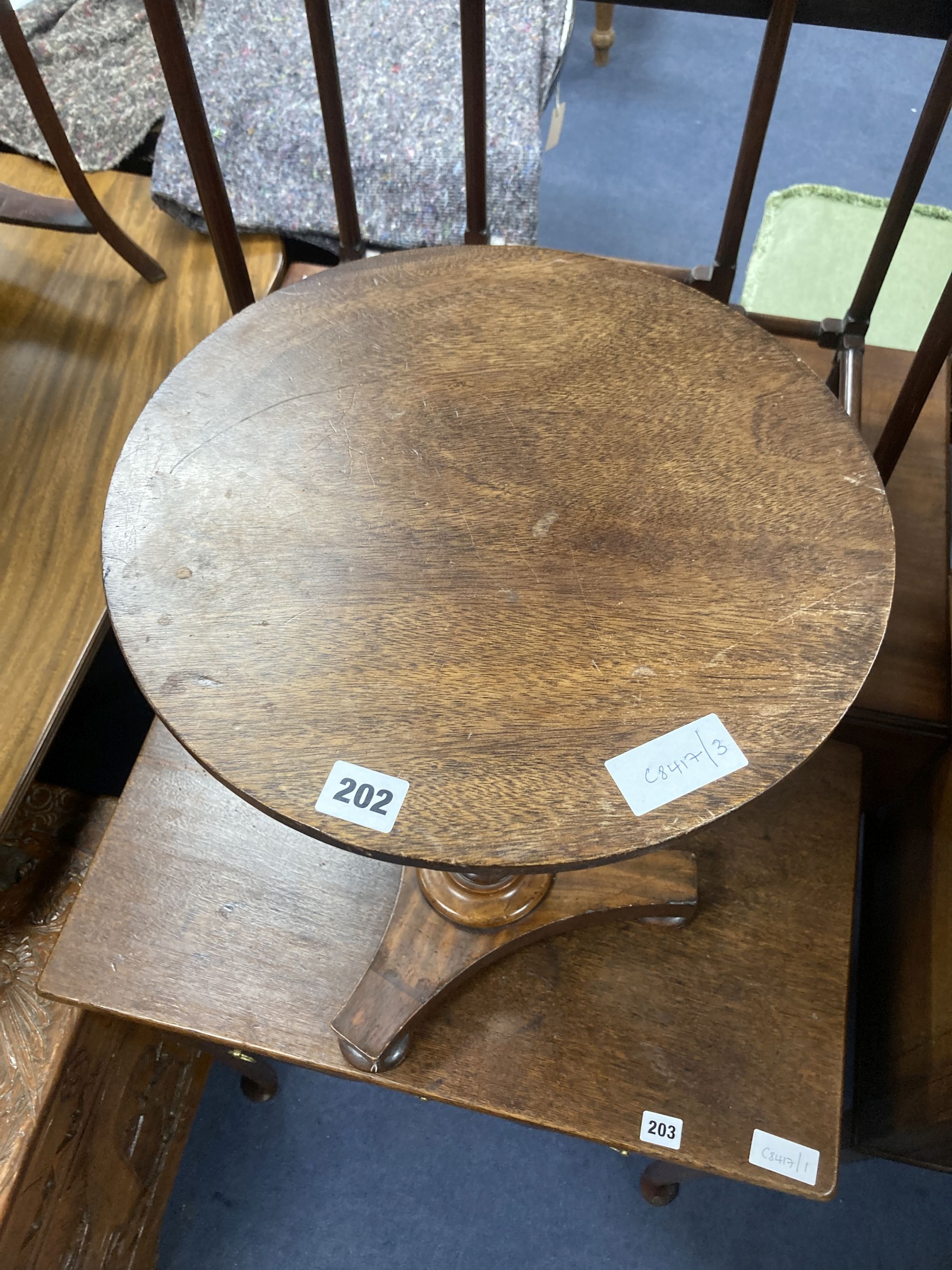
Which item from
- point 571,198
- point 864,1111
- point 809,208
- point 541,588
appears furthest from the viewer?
point 571,198

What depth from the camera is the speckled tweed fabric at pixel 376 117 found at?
1.39 meters

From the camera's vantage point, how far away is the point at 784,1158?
34.9 inches

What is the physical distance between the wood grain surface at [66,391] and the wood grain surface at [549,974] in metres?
0.19

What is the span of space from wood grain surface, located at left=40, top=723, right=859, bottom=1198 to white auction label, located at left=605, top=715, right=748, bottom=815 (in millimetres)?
372

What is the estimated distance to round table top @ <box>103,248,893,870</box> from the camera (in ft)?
1.98

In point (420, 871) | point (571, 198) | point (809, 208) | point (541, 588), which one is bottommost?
point (571, 198)

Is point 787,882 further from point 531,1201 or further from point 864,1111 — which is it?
point 531,1201

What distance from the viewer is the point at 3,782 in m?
1.06

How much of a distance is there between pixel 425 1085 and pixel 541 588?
1.73ft

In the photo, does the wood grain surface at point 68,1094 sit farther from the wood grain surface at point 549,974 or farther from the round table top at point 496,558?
the round table top at point 496,558

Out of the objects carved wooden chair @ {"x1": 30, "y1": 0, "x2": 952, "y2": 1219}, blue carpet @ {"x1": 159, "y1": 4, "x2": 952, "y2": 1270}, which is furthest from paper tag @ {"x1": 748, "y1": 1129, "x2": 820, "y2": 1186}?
blue carpet @ {"x1": 159, "y1": 4, "x2": 952, "y2": 1270}

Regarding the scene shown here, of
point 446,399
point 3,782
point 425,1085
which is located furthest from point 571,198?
point 425,1085

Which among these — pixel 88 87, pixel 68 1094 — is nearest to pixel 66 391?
pixel 88 87

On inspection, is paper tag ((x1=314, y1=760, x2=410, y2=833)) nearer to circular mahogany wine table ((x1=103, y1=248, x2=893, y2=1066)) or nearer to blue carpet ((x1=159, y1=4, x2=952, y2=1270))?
circular mahogany wine table ((x1=103, y1=248, x2=893, y2=1066))
